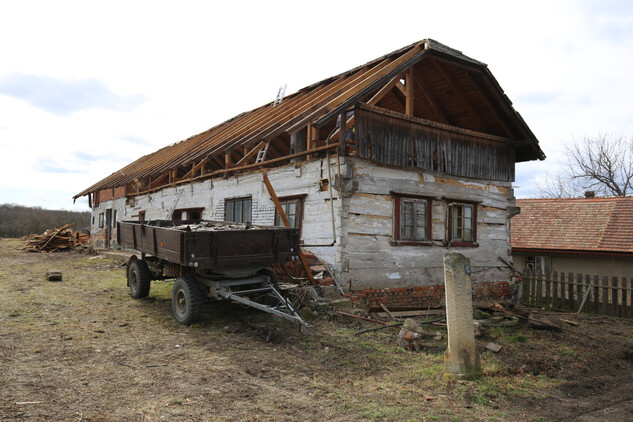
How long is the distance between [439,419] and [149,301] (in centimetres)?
749

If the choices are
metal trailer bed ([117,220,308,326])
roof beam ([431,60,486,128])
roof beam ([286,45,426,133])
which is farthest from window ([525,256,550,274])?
metal trailer bed ([117,220,308,326])

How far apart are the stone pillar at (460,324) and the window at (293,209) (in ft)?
17.8

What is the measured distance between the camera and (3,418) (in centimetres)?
368

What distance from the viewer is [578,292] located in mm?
11500

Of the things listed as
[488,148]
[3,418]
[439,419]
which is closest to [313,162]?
[488,148]

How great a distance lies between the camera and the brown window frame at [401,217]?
32.9 ft

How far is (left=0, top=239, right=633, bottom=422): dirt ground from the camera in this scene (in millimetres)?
4133

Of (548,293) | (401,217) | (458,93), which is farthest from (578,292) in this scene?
(458,93)

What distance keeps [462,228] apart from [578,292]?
143 inches

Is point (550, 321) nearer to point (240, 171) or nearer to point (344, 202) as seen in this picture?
point (344, 202)

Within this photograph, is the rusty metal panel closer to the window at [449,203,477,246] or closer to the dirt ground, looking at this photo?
the dirt ground

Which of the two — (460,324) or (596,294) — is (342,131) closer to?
(460,324)

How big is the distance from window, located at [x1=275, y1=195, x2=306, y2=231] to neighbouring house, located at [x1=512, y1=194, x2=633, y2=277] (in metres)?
10.2

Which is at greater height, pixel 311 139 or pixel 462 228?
pixel 311 139
